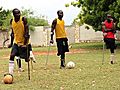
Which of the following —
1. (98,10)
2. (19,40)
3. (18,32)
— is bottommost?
(19,40)

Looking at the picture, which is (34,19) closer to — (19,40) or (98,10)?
(98,10)

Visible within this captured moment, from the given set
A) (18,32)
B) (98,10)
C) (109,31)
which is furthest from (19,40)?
(98,10)

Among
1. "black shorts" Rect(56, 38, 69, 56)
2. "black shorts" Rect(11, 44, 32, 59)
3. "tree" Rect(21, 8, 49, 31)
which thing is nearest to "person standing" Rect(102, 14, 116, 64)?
"black shorts" Rect(56, 38, 69, 56)

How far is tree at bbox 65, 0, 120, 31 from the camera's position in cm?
2978

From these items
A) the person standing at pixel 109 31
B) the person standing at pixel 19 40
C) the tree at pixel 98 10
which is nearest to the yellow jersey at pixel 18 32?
the person standing at pixel 19 40

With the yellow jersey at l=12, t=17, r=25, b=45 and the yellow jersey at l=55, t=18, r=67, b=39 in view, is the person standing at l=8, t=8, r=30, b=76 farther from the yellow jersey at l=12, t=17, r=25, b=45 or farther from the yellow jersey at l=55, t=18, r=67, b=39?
the yellow jersey at l=55, t=18, r=67, b=39

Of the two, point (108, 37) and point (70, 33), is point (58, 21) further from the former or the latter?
point (70, 33)

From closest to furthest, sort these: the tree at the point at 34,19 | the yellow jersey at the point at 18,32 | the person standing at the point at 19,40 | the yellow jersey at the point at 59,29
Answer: the person standing at the point at 19,40
the yellow jersey at the point at 18,32
the yellow jersey at the point at 59,29
the tree at the point at 34,19

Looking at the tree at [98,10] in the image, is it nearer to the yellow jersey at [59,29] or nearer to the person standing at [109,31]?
Result: the person standing at [109,31]

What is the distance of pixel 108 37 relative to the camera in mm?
16594

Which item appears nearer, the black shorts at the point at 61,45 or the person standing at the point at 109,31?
the black shorts at the point at 61,45

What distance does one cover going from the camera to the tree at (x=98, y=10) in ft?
97.7

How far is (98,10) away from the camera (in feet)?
105

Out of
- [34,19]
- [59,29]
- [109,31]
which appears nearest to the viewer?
[59,29]
